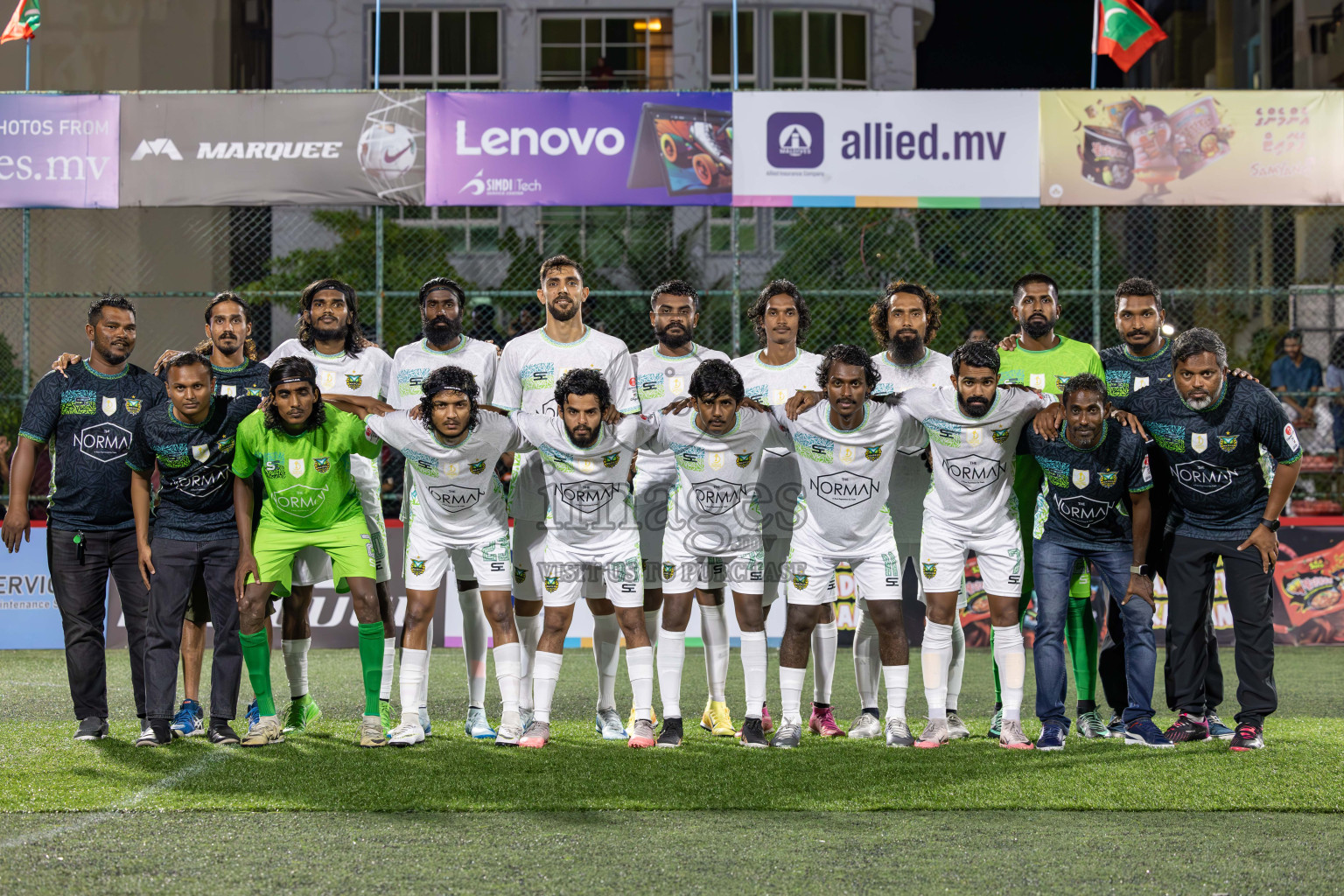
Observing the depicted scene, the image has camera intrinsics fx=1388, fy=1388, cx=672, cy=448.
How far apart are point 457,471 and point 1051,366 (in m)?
3.15

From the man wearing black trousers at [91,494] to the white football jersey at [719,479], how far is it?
2.82 meters

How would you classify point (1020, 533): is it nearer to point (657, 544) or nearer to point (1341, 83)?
point (657, 544)

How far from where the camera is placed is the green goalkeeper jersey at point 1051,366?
7.31 m

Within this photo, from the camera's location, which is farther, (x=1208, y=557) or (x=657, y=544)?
(x=657, y=544)

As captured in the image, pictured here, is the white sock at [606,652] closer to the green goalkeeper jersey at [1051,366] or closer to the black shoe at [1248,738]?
the green goalkeeper jersey at [1051,366]

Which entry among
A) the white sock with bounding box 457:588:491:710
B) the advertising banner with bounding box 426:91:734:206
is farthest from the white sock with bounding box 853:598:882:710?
the advertising banner with bounding box 426:91:734:206

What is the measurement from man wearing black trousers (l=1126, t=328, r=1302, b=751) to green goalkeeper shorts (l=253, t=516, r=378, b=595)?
13.0 feet

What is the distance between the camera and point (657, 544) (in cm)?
747

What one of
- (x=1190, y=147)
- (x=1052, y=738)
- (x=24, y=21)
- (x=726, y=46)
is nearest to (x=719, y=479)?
(x=1052, y=738)

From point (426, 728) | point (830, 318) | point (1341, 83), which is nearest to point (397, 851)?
point (426, 728)

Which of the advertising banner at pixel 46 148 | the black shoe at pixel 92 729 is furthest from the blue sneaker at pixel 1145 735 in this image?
the advertising banner at pixel 46 148

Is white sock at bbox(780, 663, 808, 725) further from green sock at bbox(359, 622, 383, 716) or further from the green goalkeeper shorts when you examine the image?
the green goalkeeper shorts

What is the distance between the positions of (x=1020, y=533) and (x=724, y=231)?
11.8m

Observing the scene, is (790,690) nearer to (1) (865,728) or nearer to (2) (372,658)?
(1) (865,728)
